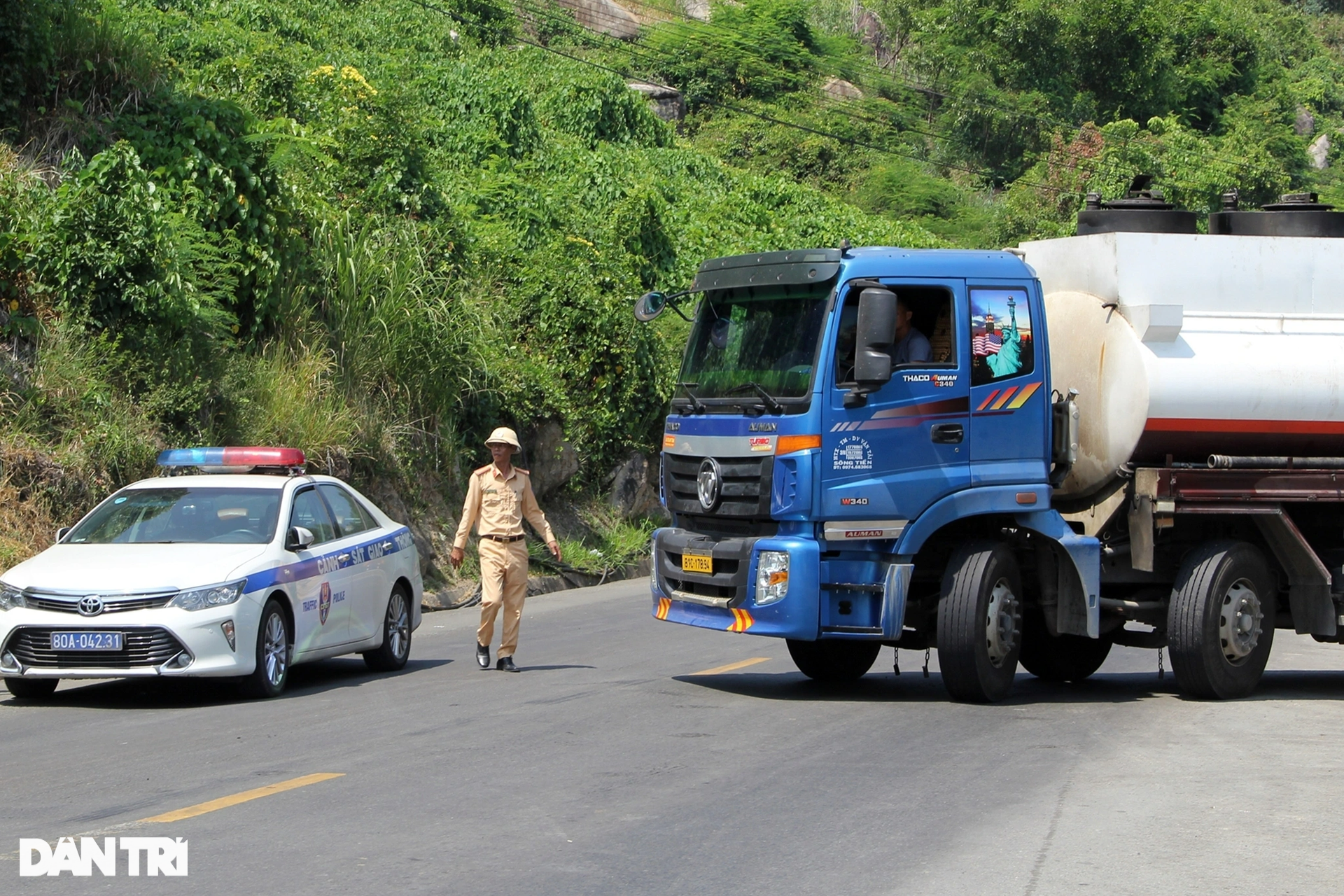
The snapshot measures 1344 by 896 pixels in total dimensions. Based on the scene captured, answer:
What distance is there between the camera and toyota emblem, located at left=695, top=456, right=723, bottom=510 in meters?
10.5

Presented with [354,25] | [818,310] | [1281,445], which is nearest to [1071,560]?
[1281,445]

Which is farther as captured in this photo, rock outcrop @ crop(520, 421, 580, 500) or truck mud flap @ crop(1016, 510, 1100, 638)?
rock outcrop @ crop(520, 421, 580, 500)

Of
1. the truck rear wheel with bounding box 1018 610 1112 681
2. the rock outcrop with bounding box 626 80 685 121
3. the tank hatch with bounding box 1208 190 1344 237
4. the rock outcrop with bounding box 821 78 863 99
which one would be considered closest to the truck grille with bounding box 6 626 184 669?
the truck rear wheel with bounding box 1018 610 1112 681

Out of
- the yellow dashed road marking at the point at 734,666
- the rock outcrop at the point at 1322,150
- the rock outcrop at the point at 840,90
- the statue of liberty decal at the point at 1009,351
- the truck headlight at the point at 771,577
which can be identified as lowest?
the yellow dashed road marking at the point at 734,666

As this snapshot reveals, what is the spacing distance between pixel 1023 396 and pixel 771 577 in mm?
2246

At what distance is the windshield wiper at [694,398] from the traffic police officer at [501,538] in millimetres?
1542

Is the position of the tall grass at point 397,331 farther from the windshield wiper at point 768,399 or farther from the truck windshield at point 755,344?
the windshield wiper at point 768,399

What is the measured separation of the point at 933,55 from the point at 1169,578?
4874 cm

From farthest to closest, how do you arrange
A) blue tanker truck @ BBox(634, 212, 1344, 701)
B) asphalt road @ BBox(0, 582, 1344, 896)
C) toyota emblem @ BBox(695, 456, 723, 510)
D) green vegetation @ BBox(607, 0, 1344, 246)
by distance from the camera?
green vegetation @ BBox(607, 0, 1344, 246) < toyota emblem @ BBox(695, 456, 723, 510) < blue tanker truck @ BBox(634, 212, 1344, 701) < asphalt road @ BBox(0, 582, 1344, 896)

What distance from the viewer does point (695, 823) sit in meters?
6.90

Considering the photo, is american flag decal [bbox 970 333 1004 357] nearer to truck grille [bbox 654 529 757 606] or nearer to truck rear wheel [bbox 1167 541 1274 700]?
truck grille [bbox 654 529 757 606]

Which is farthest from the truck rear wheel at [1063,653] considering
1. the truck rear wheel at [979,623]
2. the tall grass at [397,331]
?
the tall grass at [397,331]

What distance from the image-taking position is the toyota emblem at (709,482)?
34.4 ft

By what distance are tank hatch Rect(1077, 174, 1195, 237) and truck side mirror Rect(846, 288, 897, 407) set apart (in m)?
2.32
